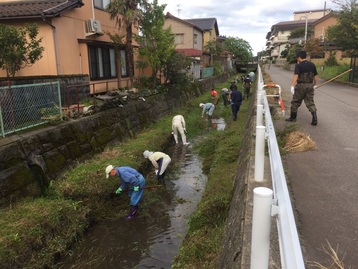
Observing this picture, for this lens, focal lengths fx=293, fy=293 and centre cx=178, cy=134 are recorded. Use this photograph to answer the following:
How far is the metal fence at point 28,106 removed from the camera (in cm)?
763

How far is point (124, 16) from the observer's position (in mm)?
15703

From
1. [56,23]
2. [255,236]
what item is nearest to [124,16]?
[56,23]

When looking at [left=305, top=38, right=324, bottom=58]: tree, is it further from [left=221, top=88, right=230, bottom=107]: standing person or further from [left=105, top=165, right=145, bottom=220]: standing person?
[left=105, top=165, right=145, bottom=220]: standing person

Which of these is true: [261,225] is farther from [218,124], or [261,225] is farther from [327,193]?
[218,124]

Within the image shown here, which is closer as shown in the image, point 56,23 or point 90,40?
point 56,23

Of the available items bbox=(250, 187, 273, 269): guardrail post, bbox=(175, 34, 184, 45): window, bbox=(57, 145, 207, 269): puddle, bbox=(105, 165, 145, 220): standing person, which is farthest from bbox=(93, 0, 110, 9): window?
bbox=(175, 34, 184, 45): window

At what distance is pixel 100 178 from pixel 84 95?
643 centimetres

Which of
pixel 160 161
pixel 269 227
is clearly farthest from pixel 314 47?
pixel 269 227

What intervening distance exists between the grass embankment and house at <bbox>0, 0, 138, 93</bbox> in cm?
568

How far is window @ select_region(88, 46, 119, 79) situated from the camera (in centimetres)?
1570

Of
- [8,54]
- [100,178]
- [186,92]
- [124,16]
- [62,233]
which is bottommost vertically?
[62,233]

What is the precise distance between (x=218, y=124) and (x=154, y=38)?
21.7ft

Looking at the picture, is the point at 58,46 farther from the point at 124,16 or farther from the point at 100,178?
the point at 100,178

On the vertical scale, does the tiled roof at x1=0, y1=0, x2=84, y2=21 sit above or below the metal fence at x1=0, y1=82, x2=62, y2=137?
above
